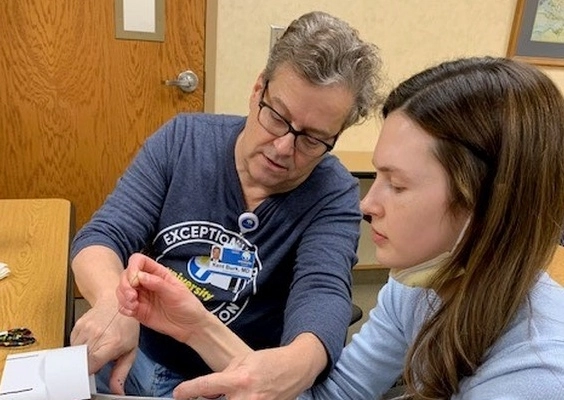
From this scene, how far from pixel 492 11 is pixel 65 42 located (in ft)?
6.67

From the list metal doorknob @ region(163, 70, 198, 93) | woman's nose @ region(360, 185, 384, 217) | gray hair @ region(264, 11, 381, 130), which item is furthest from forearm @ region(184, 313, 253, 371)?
metal doorknob @ region(163, 70, 198, 93)

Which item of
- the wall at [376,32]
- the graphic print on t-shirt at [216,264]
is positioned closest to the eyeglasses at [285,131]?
the graphic print on t-shirt at [216,264]

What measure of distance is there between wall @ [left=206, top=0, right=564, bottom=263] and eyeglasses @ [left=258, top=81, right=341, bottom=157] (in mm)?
1412

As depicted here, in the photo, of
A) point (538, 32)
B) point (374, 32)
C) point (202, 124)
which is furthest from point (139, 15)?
point (538, 32)

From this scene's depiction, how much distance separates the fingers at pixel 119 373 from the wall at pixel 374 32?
5.66 ft

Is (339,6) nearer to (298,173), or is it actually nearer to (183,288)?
(298,173)

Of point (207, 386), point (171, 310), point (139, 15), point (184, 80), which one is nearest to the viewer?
point (207, 386)

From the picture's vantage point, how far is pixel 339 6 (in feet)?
8.14

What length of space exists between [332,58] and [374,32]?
1.69m

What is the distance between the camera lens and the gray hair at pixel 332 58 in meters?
1.01

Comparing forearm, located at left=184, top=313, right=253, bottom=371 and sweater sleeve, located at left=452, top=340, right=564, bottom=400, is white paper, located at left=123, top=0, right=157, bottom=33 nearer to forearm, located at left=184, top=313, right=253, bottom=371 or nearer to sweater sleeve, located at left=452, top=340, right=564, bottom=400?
forearm, located at left=184, top=313, right=253, bottom=371

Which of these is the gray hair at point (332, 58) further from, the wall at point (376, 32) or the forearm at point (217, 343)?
the wall at point (376, 32)

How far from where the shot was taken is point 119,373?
925 mm

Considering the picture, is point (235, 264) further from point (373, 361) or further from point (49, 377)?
point (49, 377)
